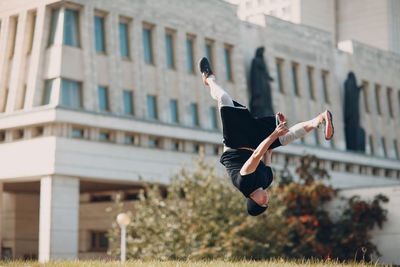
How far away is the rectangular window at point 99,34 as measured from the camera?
3550 centimetres

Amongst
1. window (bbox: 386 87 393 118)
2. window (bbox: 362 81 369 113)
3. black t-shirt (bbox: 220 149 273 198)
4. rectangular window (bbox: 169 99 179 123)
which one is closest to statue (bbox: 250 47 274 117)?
rectangular window (bbox: 169 99 179 123)

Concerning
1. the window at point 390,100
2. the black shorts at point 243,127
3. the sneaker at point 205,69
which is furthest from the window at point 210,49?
the black shorts at point 243,127

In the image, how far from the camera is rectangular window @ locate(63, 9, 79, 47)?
33.9 meters

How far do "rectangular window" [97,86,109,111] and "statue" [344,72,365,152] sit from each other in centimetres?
2165

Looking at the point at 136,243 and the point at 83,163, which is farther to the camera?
the point at 83,163

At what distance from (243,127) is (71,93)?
78.0 feet

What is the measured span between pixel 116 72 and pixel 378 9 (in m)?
49.2

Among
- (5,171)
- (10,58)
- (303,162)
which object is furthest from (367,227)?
(10,58)

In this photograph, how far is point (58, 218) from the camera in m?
32.0

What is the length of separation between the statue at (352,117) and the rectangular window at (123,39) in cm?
2014

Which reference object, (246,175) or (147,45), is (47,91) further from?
(246,175)

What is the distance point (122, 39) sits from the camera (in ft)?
121

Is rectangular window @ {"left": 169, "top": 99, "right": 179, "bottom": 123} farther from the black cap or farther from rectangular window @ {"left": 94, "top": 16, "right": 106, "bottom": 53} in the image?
the black cap

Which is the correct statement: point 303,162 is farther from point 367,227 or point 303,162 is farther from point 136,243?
point 136,243
